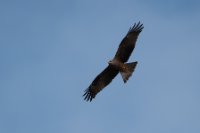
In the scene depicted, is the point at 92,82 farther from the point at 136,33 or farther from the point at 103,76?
the point at 136,33

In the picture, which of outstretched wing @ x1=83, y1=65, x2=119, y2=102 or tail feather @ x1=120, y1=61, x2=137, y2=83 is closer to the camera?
tail feather @ x1=120, y1=61, x2=137, y2=83

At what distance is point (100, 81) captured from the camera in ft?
76.2

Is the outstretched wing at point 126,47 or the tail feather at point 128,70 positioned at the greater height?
the outstretched wing at point 126,47

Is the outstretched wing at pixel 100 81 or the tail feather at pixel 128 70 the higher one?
the outstretched wing at pixel 100 81

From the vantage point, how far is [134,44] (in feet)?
73.1

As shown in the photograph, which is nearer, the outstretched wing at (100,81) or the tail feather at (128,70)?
the tail feather at (128,70)

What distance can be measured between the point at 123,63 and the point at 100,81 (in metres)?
1.45

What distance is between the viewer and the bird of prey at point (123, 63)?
866 inches

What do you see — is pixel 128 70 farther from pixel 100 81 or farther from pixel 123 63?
pixel 100 81

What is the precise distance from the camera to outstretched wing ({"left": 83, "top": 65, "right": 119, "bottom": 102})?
22.9m

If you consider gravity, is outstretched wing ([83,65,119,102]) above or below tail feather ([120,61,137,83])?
above

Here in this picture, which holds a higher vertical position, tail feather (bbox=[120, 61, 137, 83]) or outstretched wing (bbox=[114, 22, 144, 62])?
outstretched wing (bbox=[114, 22, 144, 62])

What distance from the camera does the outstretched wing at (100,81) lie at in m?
22.9

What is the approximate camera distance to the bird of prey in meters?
22.0
